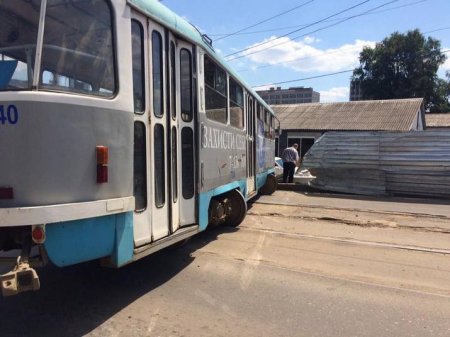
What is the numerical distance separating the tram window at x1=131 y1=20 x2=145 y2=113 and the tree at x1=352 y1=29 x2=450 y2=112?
2047 inches

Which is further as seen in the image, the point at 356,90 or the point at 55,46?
the point at 356,90

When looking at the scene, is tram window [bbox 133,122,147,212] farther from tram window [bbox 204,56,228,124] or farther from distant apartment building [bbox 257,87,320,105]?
distant apartment building [bbox 257,87,320,105]

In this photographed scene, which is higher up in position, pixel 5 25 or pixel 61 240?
pixel 5 25

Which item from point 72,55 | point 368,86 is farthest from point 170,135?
point 368,86

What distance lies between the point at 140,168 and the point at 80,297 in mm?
1545

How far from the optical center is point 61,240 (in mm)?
3664

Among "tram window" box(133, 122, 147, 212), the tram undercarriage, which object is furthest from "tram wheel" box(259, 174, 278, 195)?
the tram undercarriage

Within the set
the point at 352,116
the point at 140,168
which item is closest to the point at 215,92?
the point at 140,168

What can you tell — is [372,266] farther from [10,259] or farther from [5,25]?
[5,25]

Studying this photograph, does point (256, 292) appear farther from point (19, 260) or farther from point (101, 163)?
point (19, 260)

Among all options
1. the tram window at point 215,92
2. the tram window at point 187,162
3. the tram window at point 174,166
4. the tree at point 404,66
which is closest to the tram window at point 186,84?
the tram window at point 187,162

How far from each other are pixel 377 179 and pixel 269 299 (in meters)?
10.6

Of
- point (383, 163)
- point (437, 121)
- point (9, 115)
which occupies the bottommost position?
point (383, 163)

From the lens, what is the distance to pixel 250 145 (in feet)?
32.3
